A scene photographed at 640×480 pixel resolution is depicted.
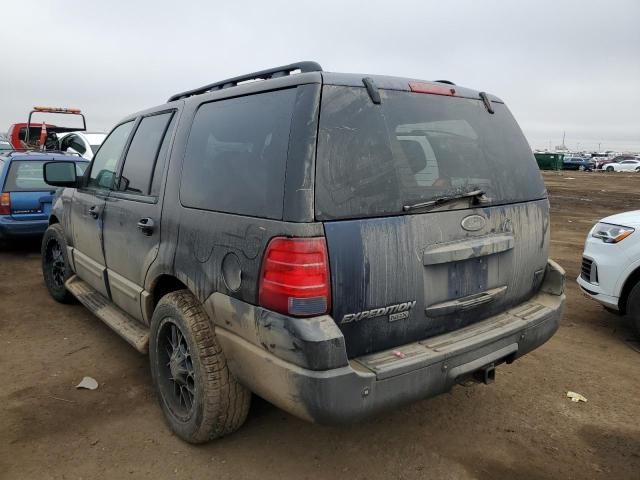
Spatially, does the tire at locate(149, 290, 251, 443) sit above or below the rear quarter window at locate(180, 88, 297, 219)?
below

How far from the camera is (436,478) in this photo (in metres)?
2.61

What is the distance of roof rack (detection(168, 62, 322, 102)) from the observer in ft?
8.08

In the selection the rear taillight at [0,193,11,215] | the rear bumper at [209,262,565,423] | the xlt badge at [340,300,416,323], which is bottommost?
the rear bumper at [209,262,565,423]

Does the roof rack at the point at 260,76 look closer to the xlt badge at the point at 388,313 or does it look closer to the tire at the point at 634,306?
the xlt badge at the point at 388,313

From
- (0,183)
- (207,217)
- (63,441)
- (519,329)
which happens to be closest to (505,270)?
(519,329)

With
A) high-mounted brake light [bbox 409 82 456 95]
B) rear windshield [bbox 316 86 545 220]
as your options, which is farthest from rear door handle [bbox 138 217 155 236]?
high-mounted brake light [bbox 409 82 456 95]

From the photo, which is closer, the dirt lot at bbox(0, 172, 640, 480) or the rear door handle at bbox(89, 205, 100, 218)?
the dirt lot at bbox(0, 172, 640, 480)

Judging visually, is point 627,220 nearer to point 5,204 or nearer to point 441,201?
point 441,201

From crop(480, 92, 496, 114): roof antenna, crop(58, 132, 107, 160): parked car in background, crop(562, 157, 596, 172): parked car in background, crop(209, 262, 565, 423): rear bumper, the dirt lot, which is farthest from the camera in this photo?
crop(562, 157, 596, 172): parked car in background

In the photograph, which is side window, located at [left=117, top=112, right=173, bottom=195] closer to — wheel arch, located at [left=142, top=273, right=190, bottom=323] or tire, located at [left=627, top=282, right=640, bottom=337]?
wheel arch, located at [left=142, top=273, right=190, bottom=323]

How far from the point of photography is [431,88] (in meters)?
2.70

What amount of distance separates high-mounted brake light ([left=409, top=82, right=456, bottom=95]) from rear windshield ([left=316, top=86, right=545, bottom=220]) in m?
0.03

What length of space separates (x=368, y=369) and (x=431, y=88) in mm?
1523

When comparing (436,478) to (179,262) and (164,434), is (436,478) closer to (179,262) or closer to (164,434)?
(164,434)
